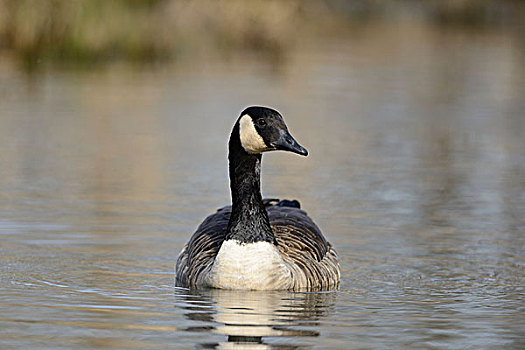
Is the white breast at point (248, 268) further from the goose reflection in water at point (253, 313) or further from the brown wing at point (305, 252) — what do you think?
the brown wing at point (305, 252)

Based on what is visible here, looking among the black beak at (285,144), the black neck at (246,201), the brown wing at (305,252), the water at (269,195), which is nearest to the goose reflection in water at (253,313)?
the water at (269,195)

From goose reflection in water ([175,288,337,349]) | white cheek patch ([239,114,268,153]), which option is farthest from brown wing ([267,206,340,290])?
white cheek patch ([239,114,268,153])

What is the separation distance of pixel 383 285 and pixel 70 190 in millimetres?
5017

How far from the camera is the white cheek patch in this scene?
8820mm

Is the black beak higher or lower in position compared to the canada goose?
higher

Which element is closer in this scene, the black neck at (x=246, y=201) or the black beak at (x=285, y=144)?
the black beak at (x=285, y=144)

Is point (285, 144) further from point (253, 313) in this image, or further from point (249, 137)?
point (253, 313)

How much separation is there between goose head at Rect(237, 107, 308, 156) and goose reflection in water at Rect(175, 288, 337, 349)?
1.04 m

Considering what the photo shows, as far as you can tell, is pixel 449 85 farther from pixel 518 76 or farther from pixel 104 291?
pixel 104 291

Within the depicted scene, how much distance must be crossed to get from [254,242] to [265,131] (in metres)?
0.79

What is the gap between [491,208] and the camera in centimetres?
1250

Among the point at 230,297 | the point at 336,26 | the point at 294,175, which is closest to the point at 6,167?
the point at 294,175

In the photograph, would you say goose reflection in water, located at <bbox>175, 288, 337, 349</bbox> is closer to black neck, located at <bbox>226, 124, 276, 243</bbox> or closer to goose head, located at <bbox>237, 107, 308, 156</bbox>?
black neck, located at <bbox>226, 124, 276, 243</bbox>

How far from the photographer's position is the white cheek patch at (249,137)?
28.9 feet
